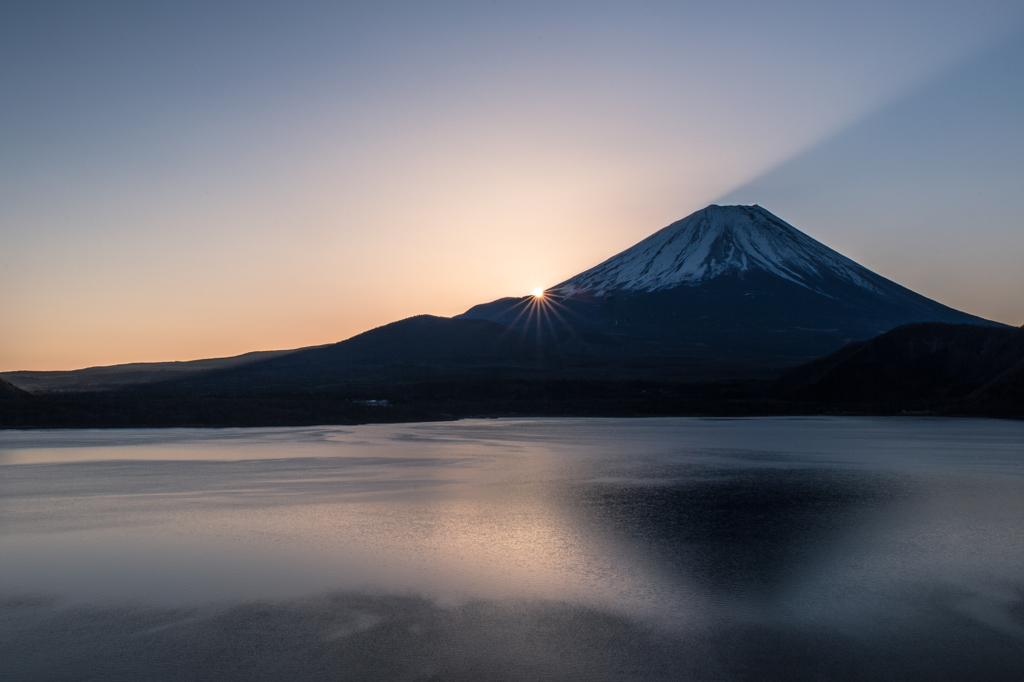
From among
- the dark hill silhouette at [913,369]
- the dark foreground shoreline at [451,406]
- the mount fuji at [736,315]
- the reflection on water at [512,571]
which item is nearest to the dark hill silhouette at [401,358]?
the mount fuji at [736,315]

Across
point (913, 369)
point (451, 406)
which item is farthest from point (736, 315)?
point (451, 406)

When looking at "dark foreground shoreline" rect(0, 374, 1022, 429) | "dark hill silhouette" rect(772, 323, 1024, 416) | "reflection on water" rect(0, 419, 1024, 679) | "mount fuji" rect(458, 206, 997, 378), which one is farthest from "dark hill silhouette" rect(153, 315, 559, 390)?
"reflection on water" rect(0, 419, 1024, 679)

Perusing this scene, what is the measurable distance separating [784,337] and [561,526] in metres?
143

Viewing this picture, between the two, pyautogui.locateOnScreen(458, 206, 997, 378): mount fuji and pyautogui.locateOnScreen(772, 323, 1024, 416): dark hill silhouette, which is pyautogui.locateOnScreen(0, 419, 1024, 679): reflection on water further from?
pyautogui.locateOnScreen(458, 206, 997, 378): mount fuji

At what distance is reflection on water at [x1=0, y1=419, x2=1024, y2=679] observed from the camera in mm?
7801

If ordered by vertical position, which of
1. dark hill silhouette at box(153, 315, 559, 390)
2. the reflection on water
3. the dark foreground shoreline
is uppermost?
dark hill silhouette at box(153, 315, 559, 390)

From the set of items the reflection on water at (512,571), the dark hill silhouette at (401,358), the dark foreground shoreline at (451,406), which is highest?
the dark hill silhouette at (401,358)

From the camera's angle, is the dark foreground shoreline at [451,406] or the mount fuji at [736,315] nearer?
the dark foreground shoreline at [451,406]

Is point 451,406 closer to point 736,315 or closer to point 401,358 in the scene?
point 401,358

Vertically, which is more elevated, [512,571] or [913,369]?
[913,369]

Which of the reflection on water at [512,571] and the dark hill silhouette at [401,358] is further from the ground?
the dark hill silhouette at [401,358]

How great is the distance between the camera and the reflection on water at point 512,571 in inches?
307

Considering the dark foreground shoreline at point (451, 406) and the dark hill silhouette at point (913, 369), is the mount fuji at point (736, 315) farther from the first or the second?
the dark hill silhouette at point (913, 369)

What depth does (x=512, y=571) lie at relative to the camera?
36.2ft
